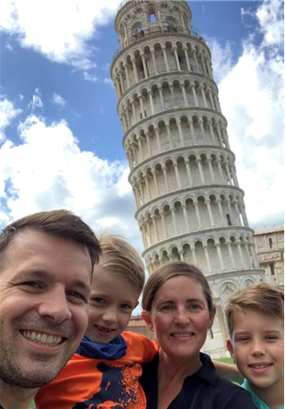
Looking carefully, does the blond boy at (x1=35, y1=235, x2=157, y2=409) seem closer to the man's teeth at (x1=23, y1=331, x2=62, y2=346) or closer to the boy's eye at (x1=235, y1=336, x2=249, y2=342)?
the boy's eye at (x1=235, y1=336, x2=249, y2=342)

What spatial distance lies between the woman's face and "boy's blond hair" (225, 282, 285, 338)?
0.69 ft

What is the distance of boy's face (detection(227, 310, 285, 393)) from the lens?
234 cm

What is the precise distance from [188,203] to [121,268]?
26450 millimetres

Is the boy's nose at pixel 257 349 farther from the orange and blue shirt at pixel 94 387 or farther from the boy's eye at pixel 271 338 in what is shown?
the orange and blue shirt at pixel 94 387

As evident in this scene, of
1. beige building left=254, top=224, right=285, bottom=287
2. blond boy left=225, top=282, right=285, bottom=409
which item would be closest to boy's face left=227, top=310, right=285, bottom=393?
blond boy left=225, top=282, right=285, bottom=409

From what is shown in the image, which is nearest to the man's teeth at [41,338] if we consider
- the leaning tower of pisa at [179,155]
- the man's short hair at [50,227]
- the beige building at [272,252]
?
the man's short hair at [50,227]

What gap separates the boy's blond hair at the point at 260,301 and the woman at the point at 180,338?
15 cm

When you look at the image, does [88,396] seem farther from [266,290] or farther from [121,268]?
[266,290]

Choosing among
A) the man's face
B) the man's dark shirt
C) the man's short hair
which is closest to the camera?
the man's face

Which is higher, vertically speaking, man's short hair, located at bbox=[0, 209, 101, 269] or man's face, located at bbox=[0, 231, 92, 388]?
man's short hair, located at bbox=[0, 209, 101, 269]

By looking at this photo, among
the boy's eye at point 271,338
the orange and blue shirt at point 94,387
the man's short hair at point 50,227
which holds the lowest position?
the orange and blue shirt at point 94,387

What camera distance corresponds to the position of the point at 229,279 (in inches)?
1046

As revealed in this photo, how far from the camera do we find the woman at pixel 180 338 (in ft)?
7.34

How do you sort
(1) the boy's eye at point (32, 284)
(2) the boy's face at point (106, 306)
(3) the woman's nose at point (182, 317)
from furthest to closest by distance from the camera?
(2) the boy's face at point (106, 306) → (3) the woman's nose at point (182, 317) → (1) the boy's eye at point (32, 284)
